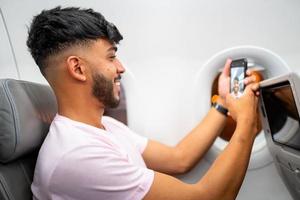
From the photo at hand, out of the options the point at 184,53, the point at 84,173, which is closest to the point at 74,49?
the point at 84,173

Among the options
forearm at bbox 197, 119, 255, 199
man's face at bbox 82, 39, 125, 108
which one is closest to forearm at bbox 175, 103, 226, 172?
forearm at bbox 197, 119, 255, 199

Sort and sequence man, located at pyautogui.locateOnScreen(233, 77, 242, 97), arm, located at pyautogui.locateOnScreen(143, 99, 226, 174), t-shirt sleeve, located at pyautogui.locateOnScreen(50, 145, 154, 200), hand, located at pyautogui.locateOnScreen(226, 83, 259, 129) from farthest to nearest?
arm, located at pyautogui.locateOnScreen(143, 99, 226, 174) → man, located at pyautogui.locateOnScreen(233, 77, 242, 97) → hand, located at pyautogui.locateOnScreen(226, 83, 259, 129) → t-shirt sleeve, located at pyautogui.locateOnScreen(50, 145, 154, 200)

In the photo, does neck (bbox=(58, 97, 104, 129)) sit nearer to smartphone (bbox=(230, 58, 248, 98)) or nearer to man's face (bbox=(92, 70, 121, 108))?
man's face (bbox=(92, 70, 121, 108))

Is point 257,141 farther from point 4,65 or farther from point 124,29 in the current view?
point 4,65

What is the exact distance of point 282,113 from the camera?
1.15 metres

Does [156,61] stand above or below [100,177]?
above

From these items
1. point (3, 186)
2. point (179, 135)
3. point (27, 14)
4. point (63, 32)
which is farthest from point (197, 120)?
point (27, 14)

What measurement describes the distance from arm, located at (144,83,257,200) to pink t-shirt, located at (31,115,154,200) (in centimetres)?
5

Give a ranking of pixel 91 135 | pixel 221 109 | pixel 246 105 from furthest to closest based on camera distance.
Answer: pixel 221 109
pixel 246 105
pixel 91 135

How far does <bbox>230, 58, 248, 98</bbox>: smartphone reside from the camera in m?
1.22

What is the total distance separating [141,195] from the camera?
0.83m

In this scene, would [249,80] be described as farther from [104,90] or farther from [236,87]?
[104,90]

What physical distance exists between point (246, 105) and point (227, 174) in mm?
322

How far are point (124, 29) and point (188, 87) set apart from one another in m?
0.44
